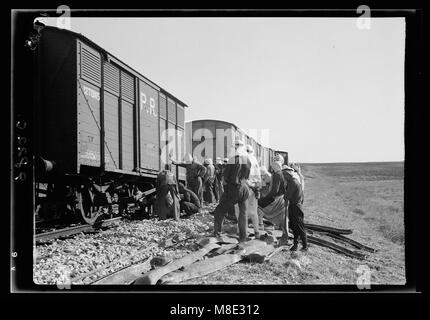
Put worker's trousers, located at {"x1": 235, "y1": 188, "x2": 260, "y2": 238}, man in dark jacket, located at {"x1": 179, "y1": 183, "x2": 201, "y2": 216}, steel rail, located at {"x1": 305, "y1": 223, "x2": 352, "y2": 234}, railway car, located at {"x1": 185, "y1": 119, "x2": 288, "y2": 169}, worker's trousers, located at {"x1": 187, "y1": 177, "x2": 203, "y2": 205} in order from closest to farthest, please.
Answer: worker's trousers, located at {"x1": 235, "y1": 188, "x2": 260, "y2": 238}, steel rail, located at {"x1": 305, "y1": 223, "x2": 352, "y2": 234}, man in dark jacket, located at {"x1": 179, "y1": 183, "x2": 201, "y2": 216}, worker's trousers, located at {"x1": 187, "y1": 177, "x2": 203, "y2": 205}, railway car, located at {"x1": 185, "y1": 119, "x2": 288, "y2": 169}

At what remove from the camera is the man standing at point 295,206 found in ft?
26.0

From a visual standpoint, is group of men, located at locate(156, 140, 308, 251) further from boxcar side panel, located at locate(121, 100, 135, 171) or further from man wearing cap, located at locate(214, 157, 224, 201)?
man wearing cap, located at locate(214, 157, 224, 201)

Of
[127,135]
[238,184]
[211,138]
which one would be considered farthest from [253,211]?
[211,138]

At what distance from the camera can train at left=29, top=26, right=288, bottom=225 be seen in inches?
349

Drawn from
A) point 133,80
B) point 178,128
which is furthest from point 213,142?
point 133,80

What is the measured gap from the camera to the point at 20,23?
572 centimetres

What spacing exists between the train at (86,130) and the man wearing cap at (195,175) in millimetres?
1981

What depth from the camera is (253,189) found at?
357 inches

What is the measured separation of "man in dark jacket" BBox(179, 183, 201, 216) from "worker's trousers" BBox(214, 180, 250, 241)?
4.09 meters

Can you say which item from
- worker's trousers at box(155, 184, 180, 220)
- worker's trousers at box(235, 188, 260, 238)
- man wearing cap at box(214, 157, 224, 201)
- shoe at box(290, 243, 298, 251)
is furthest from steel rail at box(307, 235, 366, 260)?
man wearing cap at box(214, 157, 224, 201)

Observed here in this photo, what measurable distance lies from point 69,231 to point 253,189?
413 centimetres

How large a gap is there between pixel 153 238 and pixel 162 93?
7229mm

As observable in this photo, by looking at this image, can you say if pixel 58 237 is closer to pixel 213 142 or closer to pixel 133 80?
pixel 133 80
